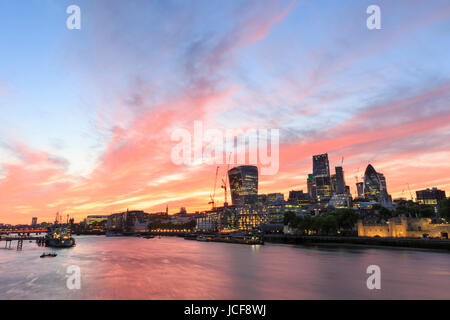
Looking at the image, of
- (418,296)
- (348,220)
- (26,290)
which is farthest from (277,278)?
(348,220)

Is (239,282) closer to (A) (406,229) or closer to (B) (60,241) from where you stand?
(A) (406,229)

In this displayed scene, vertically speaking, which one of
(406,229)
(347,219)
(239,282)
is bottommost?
(239,282)

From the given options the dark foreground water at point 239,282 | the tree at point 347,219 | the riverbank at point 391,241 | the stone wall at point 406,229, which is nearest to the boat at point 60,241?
the dark foreground water at point 239,282

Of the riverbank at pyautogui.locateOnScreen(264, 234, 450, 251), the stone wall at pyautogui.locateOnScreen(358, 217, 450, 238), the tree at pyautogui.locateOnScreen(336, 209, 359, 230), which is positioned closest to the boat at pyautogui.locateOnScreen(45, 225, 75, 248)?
the riverbank at pyautogui.locateOnScreen(264, 234, 450, 251)

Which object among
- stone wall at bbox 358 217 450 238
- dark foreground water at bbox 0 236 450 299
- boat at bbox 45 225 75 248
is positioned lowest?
boat at bbox 45 225 75 248

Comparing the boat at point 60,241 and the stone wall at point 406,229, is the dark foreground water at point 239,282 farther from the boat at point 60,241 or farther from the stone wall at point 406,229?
the boat at point 60,241

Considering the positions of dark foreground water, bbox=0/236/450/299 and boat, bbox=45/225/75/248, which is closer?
dark foreground water, bbox=0/236/450/299

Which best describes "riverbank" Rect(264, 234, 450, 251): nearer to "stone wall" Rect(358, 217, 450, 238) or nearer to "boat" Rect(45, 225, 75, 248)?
"stone wall" Rect(358, 217, 450, 238)

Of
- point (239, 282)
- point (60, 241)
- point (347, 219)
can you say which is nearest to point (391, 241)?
point (347, 219)

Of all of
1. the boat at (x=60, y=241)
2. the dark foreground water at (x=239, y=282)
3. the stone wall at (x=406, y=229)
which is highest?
the stone wall at (x=406, y=229)

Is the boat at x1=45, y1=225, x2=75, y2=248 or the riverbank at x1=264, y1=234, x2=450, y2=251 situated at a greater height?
the riverbank at x1=264, y1=234, x2=450, y2=251

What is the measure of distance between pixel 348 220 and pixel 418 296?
11426 centimetres
